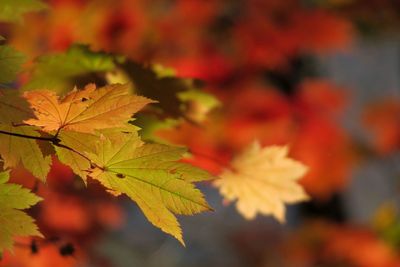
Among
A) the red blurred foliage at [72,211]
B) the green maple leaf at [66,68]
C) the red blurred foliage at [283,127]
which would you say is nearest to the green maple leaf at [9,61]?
the green maple leaf at [66,68]

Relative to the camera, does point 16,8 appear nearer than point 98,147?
No

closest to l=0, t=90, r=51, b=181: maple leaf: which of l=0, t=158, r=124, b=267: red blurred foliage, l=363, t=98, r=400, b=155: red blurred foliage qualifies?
l=0, t=158, r=124, b=267: red blurred foliage

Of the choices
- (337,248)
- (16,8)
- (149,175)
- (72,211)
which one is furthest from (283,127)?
(149,175)

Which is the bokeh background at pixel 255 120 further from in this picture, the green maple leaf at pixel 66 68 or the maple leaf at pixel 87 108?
the maple leaf at pixel 87 108

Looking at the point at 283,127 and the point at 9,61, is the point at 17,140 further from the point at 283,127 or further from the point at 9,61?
the point at 283,127

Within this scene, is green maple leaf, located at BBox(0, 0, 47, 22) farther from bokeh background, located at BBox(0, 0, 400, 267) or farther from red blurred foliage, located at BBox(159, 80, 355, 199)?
red blurred foliage, located at BBox(159, 80, 355, 199)

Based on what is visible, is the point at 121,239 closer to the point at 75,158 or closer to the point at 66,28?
the point at 66,28
